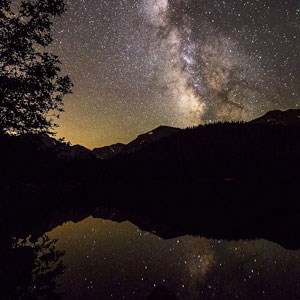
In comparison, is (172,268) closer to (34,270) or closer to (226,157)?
(34,270)

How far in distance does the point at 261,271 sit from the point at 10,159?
13112 millimetres

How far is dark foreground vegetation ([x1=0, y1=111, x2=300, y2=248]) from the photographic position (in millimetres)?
27831

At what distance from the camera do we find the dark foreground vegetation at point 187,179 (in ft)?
91.3

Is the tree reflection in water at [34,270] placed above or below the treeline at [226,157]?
below

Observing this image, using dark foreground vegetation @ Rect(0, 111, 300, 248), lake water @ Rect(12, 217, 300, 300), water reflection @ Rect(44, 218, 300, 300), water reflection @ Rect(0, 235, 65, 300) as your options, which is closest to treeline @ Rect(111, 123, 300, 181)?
dark foreground vegetation @ Rect(0, 111, 300, 248)

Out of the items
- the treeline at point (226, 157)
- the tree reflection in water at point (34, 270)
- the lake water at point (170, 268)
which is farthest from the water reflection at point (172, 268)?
the treeline at point (226, 157)

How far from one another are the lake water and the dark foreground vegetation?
536cm

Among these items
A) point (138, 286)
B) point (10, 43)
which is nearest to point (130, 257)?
point (138, 286)

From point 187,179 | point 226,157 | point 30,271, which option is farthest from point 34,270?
point 226,157

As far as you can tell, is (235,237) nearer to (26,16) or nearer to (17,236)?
(17,236)

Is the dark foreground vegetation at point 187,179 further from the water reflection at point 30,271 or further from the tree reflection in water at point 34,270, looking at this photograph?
the water reflection at point 30,271

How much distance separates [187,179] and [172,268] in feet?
254

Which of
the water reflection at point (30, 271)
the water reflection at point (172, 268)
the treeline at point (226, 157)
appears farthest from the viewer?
the treeline at point (226, 157)

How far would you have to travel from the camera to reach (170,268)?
12.9 metres
